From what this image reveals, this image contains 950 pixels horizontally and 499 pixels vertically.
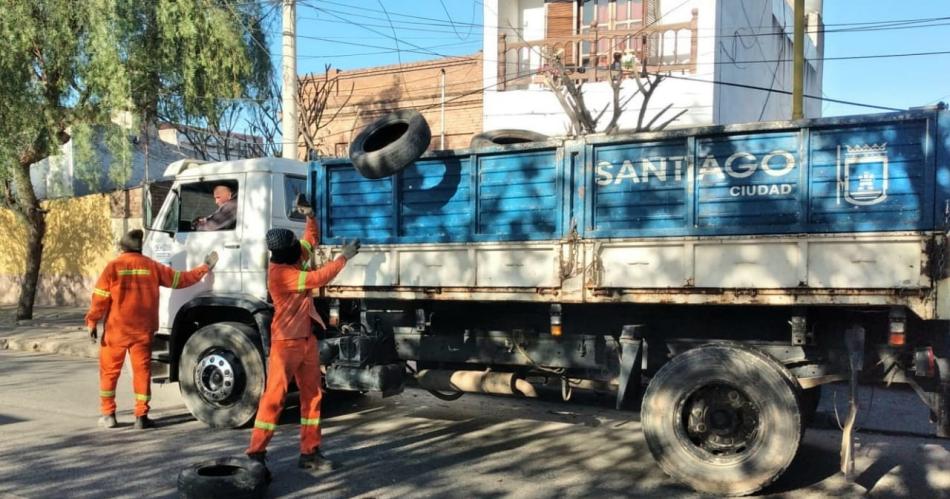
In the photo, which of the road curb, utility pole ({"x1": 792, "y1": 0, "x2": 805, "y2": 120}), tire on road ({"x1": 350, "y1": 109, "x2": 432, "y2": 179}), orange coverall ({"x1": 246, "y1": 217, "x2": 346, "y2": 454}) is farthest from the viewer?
the road curb

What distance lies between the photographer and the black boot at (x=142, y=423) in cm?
649

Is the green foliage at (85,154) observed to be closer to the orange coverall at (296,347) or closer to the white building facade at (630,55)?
the white building facade at (630,55)

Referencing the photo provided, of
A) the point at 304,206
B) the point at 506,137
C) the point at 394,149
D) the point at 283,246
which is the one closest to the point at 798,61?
the point at 506,137

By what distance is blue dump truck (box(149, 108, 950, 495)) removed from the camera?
14.5 ft

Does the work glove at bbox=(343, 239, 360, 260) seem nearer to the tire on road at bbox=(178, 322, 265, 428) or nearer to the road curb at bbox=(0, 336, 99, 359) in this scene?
the tire on road at bbox=(178, 322, 265, 428)

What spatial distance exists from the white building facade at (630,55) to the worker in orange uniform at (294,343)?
8.44m

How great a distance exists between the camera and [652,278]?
491cm

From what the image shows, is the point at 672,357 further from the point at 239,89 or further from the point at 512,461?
the point at 239,89

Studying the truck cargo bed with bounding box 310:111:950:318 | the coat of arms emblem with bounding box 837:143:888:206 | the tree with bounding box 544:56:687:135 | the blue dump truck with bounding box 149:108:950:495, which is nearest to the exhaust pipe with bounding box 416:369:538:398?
the blue dump truck with bounding box 149:108:950:495

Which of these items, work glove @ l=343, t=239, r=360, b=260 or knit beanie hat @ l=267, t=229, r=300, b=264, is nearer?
knit beanie hat @ l=267, t=229, r=300, b=264

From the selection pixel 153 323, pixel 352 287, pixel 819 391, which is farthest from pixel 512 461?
pixel 153 323

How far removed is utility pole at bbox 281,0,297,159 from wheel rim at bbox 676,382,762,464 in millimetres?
7775

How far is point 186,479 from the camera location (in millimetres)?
4387

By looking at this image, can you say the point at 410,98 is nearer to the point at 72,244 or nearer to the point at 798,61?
the point at 798,61
